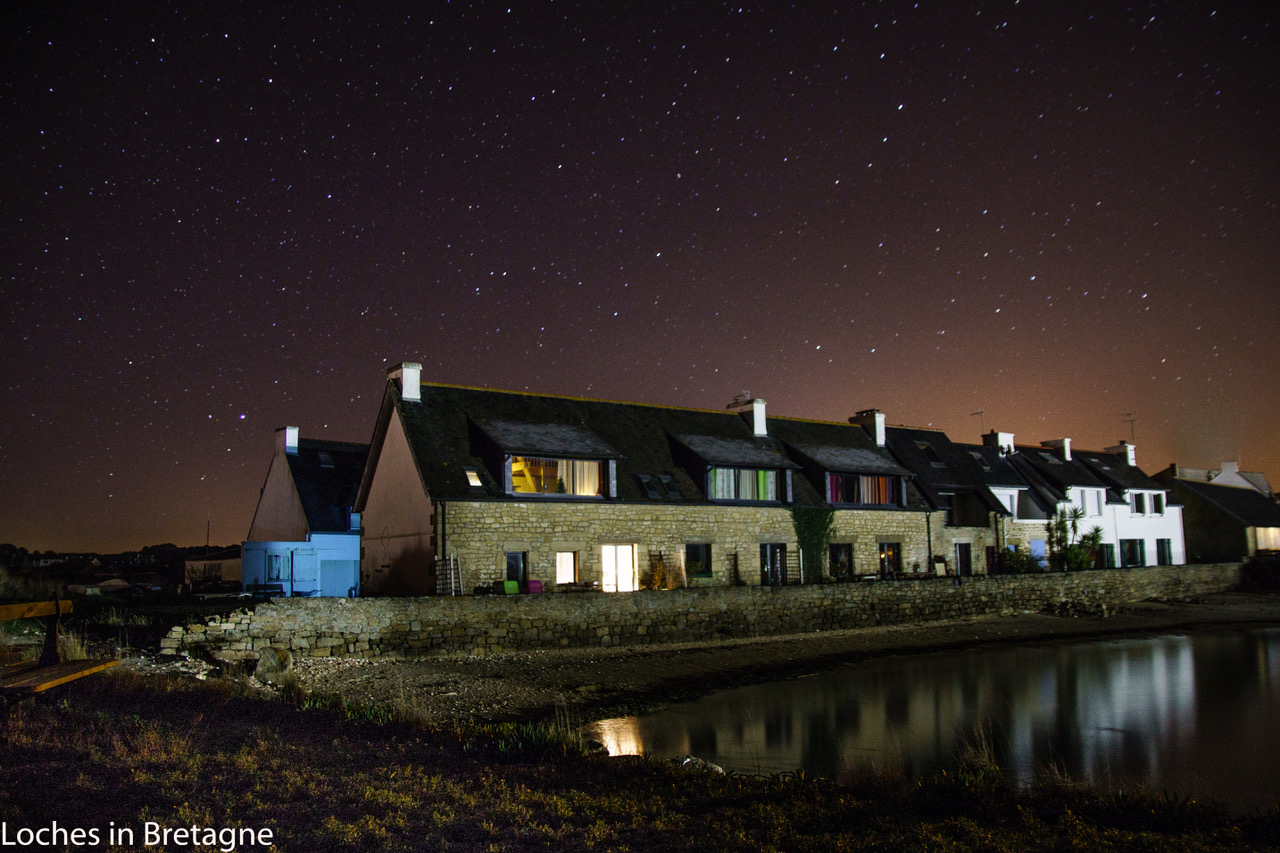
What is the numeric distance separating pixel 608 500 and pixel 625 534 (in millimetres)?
1144

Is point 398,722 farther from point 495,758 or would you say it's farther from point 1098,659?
point 1098,659

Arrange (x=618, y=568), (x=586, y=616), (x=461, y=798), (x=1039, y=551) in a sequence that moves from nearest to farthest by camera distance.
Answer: (x=461, y=798), (x=586, y=616), (x=618, y=568), (x=1039, y=551)

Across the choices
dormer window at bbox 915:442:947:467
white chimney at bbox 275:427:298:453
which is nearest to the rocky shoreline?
dormer window at bbox 915:442:947:467

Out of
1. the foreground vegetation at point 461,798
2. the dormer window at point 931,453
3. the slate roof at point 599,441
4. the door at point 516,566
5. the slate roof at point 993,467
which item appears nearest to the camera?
the foreground vegetation at point 461,798

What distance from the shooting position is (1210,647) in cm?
2752

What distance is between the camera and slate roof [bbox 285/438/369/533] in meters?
32.7

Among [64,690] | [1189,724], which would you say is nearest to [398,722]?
[64,690]

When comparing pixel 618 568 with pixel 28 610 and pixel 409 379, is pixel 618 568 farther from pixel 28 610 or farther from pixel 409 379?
pixel 28 610

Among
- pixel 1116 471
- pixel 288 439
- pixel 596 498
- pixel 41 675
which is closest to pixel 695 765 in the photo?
pixel 41 675

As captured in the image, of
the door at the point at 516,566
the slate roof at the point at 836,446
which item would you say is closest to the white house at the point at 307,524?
the door at the point at 516,566

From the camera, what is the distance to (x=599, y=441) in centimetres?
2786

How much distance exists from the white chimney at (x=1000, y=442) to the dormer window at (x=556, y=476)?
25446 mm

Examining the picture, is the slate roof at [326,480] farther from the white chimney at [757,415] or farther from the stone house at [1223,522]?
the stone house at [1223,522]

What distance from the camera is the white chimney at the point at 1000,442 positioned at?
44250mm
